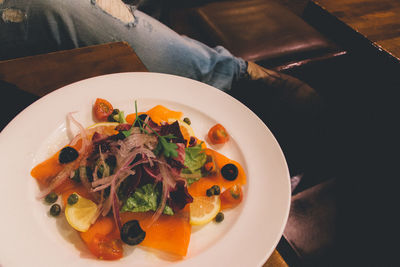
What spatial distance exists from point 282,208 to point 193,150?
40 centimetres

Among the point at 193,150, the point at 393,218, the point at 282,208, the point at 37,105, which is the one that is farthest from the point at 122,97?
the point at 393,218

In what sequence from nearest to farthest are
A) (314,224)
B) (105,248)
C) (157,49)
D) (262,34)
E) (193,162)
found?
1. (105,248)
2. (193,162)
3. (314,224)
4. (157,49)
5. (262,34)

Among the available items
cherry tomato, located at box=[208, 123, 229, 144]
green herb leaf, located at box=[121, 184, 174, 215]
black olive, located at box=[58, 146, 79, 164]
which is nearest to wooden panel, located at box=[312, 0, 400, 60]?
cherry tomato, located at box=[208, 123, 229, 144]

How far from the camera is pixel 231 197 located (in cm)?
97

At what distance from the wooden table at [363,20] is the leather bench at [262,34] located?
141 millimetres

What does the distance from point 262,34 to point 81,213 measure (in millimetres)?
1853

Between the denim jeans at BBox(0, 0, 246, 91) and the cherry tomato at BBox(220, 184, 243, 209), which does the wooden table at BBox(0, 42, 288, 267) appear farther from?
the cherry tomato at BBox(220, 184, 243, 209)

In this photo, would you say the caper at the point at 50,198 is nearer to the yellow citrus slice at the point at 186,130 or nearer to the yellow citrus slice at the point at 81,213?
the yellow citrus slice at the point at 81,213

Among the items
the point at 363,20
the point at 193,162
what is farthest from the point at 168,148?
the point at 363,20

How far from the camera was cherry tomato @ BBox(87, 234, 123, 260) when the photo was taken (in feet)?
2.72

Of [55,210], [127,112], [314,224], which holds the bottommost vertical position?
[314,224]

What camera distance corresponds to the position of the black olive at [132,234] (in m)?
0.83

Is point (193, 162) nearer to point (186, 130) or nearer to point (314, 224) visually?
point (186, 130)

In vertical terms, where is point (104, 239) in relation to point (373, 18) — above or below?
below
